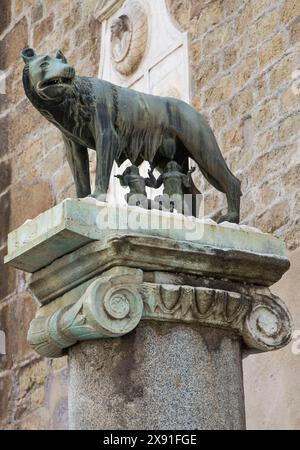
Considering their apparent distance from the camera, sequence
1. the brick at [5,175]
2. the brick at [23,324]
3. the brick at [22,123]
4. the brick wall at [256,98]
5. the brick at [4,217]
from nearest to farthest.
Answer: the brick wall at [256,98]
the brick at [23,324]
the brick at [22,123]
the brick at [4,217]
the brick at [5,175]

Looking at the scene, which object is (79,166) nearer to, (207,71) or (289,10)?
(289,10)

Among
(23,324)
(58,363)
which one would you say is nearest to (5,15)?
(23,324)

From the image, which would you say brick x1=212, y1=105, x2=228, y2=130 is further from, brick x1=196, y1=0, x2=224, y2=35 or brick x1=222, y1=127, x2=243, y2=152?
brick x1=196, y1=0, x2=224, y2=35

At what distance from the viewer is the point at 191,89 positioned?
25.1 ft

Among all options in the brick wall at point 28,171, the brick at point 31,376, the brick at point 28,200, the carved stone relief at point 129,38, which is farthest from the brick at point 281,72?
the brick at point 31,376

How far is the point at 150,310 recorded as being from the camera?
13.5 feet

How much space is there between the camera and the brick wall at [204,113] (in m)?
6.72

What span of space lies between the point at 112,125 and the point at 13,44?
5.76m

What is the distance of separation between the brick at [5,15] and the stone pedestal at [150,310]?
6.20m

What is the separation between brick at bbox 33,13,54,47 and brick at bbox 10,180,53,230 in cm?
107

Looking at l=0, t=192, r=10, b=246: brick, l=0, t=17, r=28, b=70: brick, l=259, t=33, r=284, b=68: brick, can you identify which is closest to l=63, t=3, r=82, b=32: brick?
l=0, t=17, r=28, b=70: brick

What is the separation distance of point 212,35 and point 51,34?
2.35m

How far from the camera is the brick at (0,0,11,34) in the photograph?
1030 cm

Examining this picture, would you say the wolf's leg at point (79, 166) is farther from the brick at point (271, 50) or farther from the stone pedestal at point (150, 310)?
the brick at point (271, 50)
